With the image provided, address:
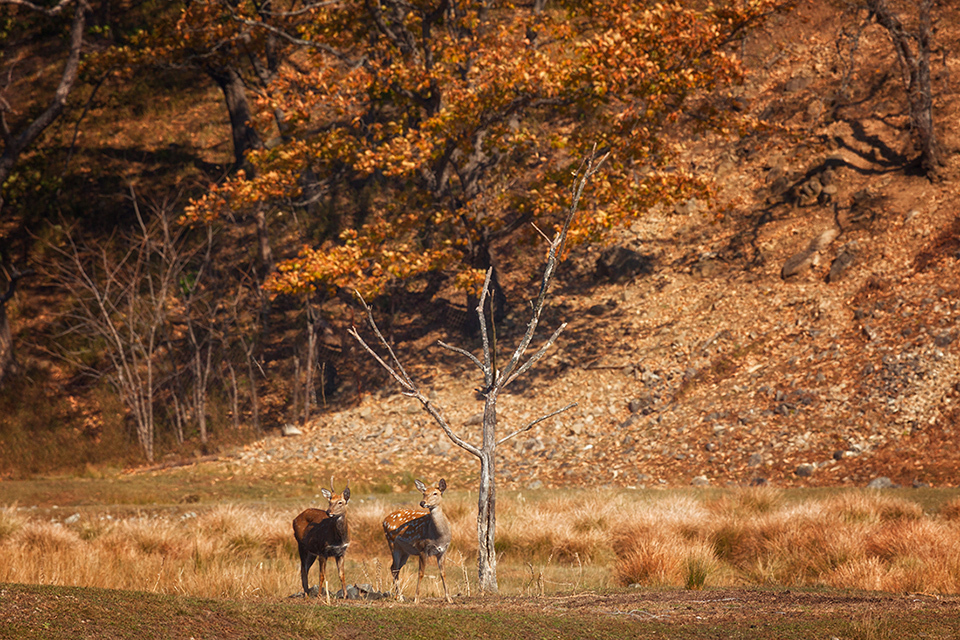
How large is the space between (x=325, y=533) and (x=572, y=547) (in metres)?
3.83

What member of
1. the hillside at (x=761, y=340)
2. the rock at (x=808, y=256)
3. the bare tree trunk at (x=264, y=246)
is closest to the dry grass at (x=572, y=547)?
the hillside at (x=761, y=340)

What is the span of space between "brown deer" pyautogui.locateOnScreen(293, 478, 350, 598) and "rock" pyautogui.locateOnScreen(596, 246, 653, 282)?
1531 cm

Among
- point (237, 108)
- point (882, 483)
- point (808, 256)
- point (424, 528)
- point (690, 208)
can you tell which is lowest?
point (882, 483)

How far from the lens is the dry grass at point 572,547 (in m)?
6.68

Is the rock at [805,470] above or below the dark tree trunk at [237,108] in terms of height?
below

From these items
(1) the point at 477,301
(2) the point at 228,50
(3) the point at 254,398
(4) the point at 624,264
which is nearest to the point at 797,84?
(4) the point at 624,264

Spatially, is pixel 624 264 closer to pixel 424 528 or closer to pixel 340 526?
pixel 424 528

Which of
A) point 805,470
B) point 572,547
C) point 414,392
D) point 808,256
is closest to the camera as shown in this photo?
point 414,392

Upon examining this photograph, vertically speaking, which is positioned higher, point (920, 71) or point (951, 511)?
point (920, 71)

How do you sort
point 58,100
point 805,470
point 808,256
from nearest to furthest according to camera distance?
point 805,470 < point 808,256 < point 58,100

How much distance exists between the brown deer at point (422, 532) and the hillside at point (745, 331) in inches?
325

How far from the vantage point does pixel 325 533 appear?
225 inches

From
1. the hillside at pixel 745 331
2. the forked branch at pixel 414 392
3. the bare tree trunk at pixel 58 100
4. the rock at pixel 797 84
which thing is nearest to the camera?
the forked branch at pixel 414 392

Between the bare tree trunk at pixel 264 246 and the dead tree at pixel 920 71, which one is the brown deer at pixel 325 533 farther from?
the dead tree at pixel 920 71
